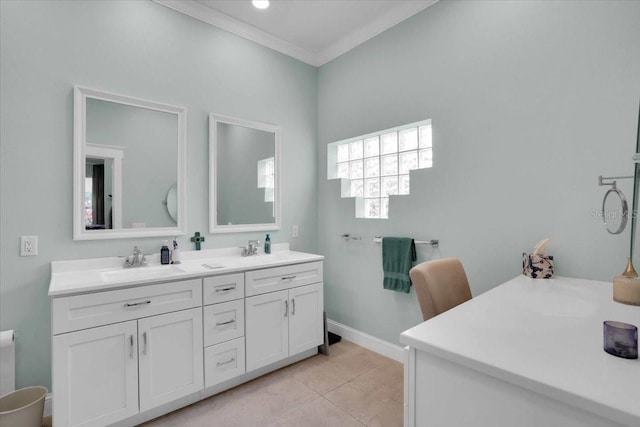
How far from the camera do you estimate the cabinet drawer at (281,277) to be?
7.38 ft

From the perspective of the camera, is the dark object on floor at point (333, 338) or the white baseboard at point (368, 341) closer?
the white baseboard at point (368, 341)

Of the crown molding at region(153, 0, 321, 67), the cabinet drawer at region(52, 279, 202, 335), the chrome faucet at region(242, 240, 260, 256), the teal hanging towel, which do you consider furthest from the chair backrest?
the crown molding at region(153, 0, 321, 67)

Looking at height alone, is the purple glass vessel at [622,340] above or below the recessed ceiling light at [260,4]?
below

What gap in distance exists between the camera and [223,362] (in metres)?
2.09

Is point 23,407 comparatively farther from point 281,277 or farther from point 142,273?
point 281,277

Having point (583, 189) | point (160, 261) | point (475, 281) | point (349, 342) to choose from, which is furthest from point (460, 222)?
point (160, 261)

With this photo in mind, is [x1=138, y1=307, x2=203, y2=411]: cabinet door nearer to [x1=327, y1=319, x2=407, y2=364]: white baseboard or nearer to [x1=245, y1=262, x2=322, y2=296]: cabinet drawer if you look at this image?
[x1=245, y1=262, x2=322, y2=296]: cabinet drawer

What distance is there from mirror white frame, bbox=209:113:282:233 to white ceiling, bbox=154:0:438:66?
80 cm

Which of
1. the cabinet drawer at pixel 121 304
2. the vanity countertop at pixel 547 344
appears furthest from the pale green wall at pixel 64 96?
the vanity countertop at pixel 547 344

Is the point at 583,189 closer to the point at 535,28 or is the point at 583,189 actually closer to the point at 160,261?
the point at 535,28

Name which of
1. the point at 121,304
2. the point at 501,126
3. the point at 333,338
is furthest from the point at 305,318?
the point at 501,126

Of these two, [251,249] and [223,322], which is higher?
[251,249]

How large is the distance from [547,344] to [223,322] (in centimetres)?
184

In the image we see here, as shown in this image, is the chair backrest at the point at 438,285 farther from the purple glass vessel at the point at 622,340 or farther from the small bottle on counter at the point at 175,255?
the small bottle on counter at the point at 175,255
